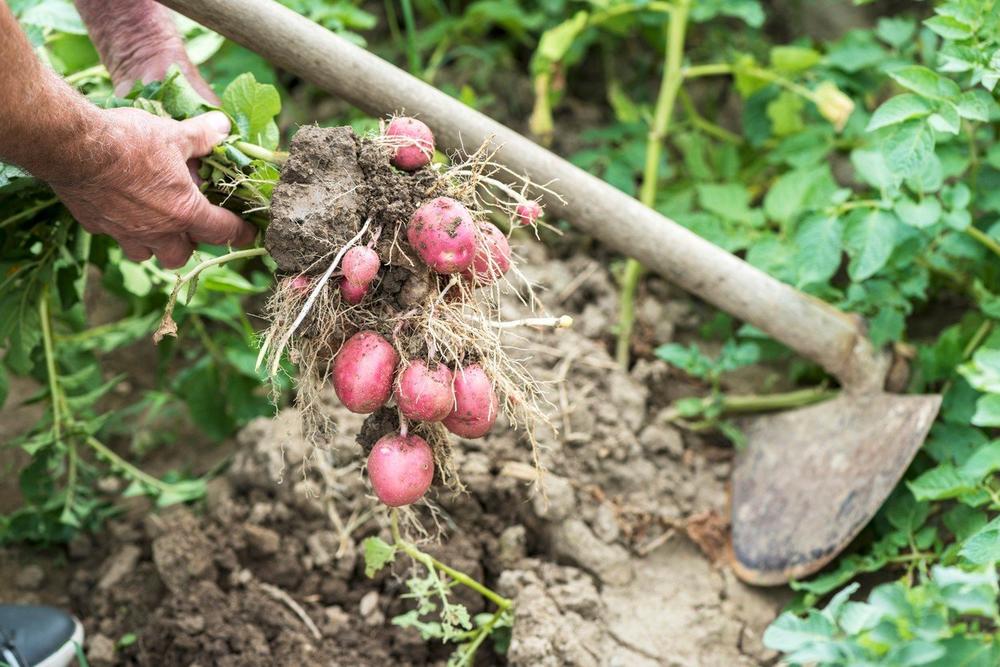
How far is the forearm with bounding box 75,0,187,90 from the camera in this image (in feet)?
6.13

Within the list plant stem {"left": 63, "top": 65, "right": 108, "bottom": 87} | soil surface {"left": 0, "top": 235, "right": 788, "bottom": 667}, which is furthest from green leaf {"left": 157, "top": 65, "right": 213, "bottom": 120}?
soil surface {"left": 0, "top": 235, "right": 788, "bottom": 667}

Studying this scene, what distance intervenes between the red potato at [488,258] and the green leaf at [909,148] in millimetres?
852

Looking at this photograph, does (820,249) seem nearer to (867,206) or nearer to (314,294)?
(867,206)

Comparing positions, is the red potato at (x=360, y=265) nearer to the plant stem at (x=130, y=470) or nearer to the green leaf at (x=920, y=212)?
the plant stem at (x=130, y=470)

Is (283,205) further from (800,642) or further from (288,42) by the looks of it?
(800,642)

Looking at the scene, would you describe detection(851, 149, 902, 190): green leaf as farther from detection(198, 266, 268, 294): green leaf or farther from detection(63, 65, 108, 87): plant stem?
detection(63, 65, 108, 87): plant stem

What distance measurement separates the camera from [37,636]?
6.12ft

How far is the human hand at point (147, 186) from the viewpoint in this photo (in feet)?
4.87

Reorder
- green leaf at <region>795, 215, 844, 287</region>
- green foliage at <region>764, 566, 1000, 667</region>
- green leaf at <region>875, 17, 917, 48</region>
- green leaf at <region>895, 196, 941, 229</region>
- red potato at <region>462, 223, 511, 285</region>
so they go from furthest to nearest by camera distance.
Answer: green leaf at <region>875, 17, 917, 48</region>
green leaf at <region>795, 215, 844, 287</region>
green leaf at <region>895, 196, 941, 229</region>
red potato at <region>462, 223, 511, 285</region>
green foliage at <region>764, 566, 1000, 667</region>

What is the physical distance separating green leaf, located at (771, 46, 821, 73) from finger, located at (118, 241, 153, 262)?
5.87 feet

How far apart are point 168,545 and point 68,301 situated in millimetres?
583

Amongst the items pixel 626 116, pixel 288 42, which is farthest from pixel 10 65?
pixel 626 116

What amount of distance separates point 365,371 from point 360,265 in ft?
0.55

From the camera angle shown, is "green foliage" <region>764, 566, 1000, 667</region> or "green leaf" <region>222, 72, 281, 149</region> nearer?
"green foliage" <region>764, 566, 1000, 667</region>
